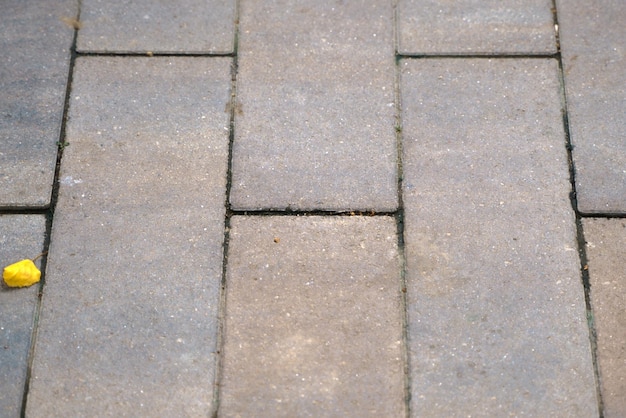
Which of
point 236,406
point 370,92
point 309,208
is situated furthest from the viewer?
point 370,92

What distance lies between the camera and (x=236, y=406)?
2.23 m

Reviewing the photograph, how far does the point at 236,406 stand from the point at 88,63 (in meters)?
1.33

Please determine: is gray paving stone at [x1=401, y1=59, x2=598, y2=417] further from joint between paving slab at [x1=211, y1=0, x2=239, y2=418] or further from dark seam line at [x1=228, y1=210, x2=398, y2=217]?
joint between paving slab at [x1=211, y1=0, x2=239, y2=418]

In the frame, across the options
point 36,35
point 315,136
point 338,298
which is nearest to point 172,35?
point 36,35

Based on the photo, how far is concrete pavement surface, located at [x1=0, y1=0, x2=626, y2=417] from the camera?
7.43 feet

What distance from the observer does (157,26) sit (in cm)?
279

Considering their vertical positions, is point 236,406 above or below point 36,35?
below

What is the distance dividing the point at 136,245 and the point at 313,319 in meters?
0.61

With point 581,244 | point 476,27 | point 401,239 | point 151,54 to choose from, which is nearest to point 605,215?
point 581,244

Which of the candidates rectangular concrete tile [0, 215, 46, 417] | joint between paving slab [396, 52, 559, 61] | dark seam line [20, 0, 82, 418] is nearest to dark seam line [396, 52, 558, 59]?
joint between paving slab [396, 52, 559, 61]

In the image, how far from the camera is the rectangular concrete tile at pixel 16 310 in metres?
2.26

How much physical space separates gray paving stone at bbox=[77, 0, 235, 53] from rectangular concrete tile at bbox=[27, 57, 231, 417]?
0.06 meters

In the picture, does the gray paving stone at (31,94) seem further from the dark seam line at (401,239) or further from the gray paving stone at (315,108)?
the dark seam line at (401,239)

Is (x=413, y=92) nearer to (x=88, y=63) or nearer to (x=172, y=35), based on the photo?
(x=172, y=35)
